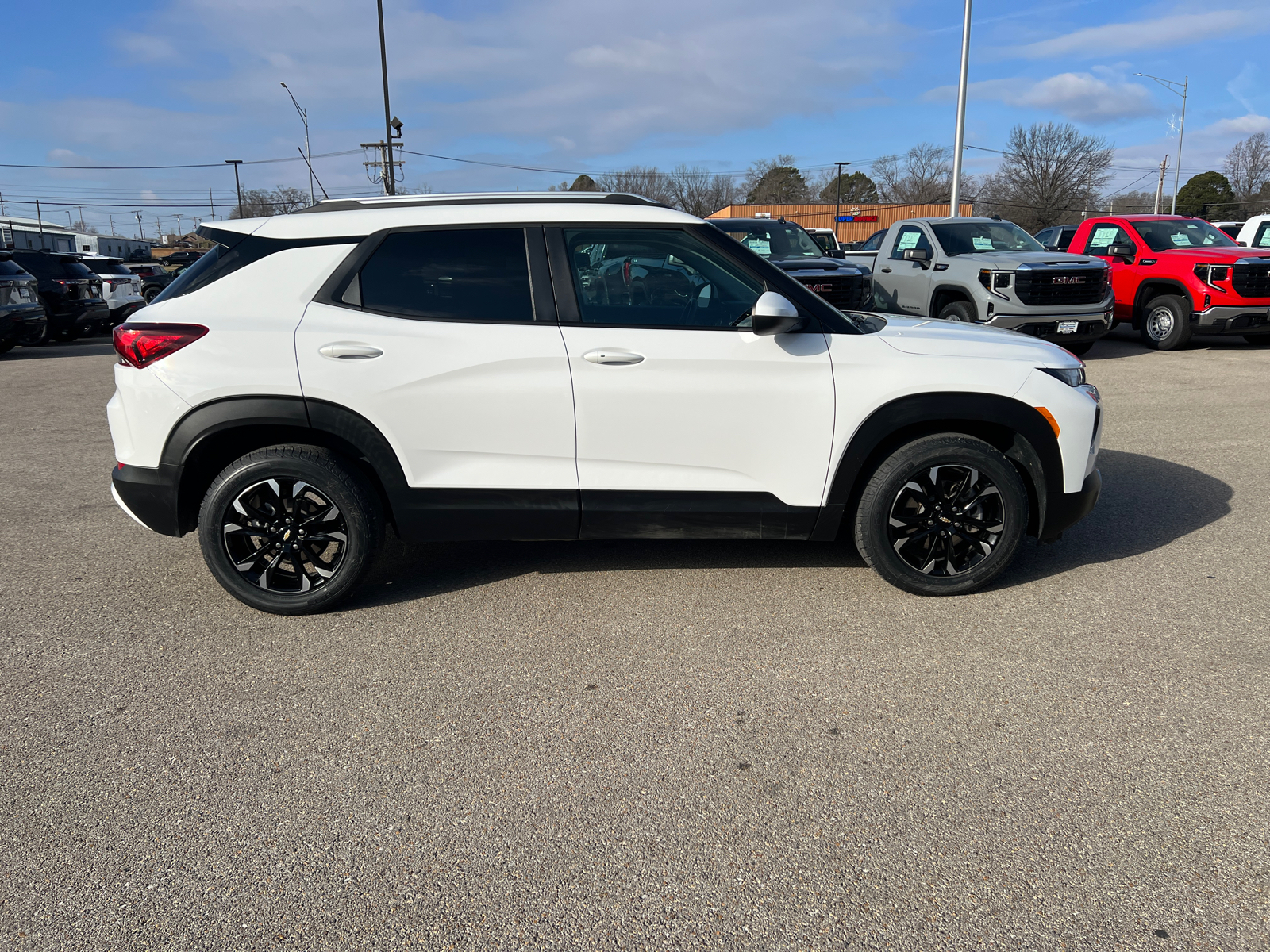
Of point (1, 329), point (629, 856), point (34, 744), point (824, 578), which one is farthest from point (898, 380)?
point (1, 329)

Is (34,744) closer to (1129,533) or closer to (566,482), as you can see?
(566,482)

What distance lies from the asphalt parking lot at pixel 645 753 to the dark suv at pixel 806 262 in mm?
7332

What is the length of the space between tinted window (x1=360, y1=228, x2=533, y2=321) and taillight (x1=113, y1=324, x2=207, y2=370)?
2.45ft

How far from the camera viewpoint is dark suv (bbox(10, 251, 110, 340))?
1669 centimetres

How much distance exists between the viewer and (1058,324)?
11.1 m

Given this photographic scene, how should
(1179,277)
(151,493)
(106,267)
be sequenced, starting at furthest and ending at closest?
1. (106,267)
2. (1179,277)
3. (151,493)

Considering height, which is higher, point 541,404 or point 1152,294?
point 1152,294

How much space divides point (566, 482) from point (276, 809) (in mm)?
1815

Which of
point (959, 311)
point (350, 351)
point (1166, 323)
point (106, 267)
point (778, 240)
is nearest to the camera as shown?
point (350, 351)

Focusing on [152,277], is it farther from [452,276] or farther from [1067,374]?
[1067,374]

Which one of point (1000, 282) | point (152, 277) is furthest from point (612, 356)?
point (152, 277)

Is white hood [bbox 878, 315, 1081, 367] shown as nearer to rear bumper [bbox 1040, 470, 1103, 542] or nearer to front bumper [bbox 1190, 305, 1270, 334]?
rear bumper [bbox 1040, 470, 1103, 542]

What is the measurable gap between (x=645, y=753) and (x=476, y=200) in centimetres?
268

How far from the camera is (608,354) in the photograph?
3.95m
